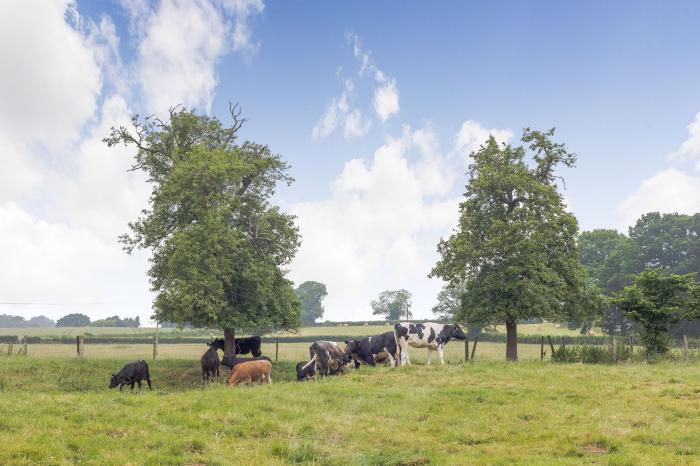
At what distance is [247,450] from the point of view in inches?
457

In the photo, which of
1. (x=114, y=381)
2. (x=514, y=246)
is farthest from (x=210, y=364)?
(x=514, y=246)

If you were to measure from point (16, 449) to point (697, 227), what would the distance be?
80428 mm

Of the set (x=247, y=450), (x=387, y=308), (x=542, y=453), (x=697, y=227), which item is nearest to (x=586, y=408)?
(x=542, y=453)

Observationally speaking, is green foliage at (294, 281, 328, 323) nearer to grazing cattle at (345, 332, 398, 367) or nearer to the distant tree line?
the distant tree line

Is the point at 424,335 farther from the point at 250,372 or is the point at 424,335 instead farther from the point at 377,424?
the point at 377,424

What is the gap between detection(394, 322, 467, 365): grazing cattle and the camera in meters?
29.6

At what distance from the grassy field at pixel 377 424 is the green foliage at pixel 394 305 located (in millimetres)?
121574

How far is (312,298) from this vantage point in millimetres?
154625

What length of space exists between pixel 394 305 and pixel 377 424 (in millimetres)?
133422

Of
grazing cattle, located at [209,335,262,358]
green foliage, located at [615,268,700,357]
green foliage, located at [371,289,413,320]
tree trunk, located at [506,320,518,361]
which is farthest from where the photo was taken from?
green foliage, located at [371,289,413,320]

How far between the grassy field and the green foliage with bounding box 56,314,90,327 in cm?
20086

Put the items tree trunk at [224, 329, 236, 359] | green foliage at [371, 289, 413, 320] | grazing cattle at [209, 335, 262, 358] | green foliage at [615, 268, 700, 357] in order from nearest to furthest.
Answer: green foliage at [615, 268, 700, 357], tree trunk at [224, 329, 236, 359], grazing cattle at [209, 335, 262, 358], green foliage at [371, 289, 413, 320]

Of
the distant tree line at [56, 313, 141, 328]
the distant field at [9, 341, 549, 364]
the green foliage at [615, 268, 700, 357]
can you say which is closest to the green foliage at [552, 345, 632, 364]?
the green foliage at [615, 268, 700, 357]

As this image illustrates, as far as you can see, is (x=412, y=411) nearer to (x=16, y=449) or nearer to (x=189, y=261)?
(x=16, y=449)
